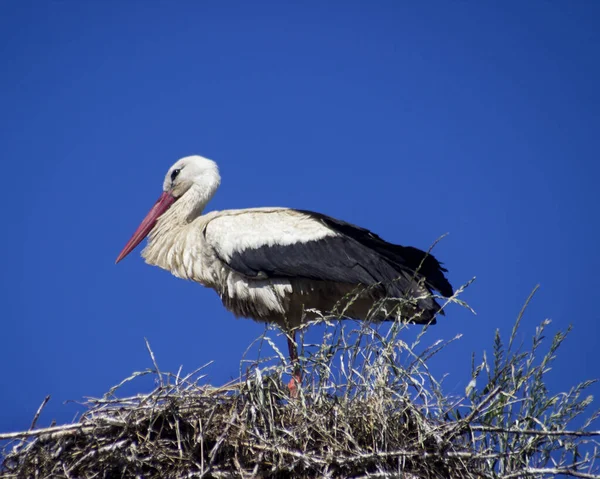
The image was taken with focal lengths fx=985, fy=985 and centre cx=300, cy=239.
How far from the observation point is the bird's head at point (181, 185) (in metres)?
7.80

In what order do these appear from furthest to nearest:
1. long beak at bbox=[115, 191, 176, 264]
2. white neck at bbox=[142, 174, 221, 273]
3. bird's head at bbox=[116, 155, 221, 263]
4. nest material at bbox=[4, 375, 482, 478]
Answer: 1. long beak at bbox=[115, 191, 176, 264]
2. bird's head at bbox=[116, 155, 221, 263]
3. white neck at bbox=[142, 174, 221, 273]
4. nest material at bbox=[4, 375, 482, 478]

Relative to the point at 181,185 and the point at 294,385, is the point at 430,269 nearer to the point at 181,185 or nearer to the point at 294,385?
the point at 294,385

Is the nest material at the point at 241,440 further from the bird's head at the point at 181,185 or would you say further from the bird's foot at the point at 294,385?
the bird's head at the point at 181,185

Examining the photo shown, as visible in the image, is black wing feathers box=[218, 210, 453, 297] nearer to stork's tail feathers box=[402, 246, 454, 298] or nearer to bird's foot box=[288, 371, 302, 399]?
stork's tail feathers box=[402, 246, 454, 298]

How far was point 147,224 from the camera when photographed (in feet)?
26.0

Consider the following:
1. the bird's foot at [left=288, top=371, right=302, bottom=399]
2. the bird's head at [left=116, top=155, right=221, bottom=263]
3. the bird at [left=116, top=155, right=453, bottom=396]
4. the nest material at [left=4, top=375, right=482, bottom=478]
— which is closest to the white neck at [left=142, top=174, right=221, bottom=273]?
the bird's head at [left=116, top=155, right=221, bottom=263]

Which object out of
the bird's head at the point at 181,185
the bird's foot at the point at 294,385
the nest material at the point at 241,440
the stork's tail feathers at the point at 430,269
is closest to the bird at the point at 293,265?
the stork's tail feathers at the point at 430,269

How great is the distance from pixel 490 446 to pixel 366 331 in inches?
32.0

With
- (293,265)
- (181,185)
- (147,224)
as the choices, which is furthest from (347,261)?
(147,224)

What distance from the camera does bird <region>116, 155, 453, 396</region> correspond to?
256 inches

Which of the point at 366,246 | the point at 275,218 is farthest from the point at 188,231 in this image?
the point at 366,246

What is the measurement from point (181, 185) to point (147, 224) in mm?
417

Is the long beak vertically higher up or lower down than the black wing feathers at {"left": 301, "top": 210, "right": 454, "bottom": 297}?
higher up

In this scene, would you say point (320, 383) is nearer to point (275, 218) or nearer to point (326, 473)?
point (326, 473)
